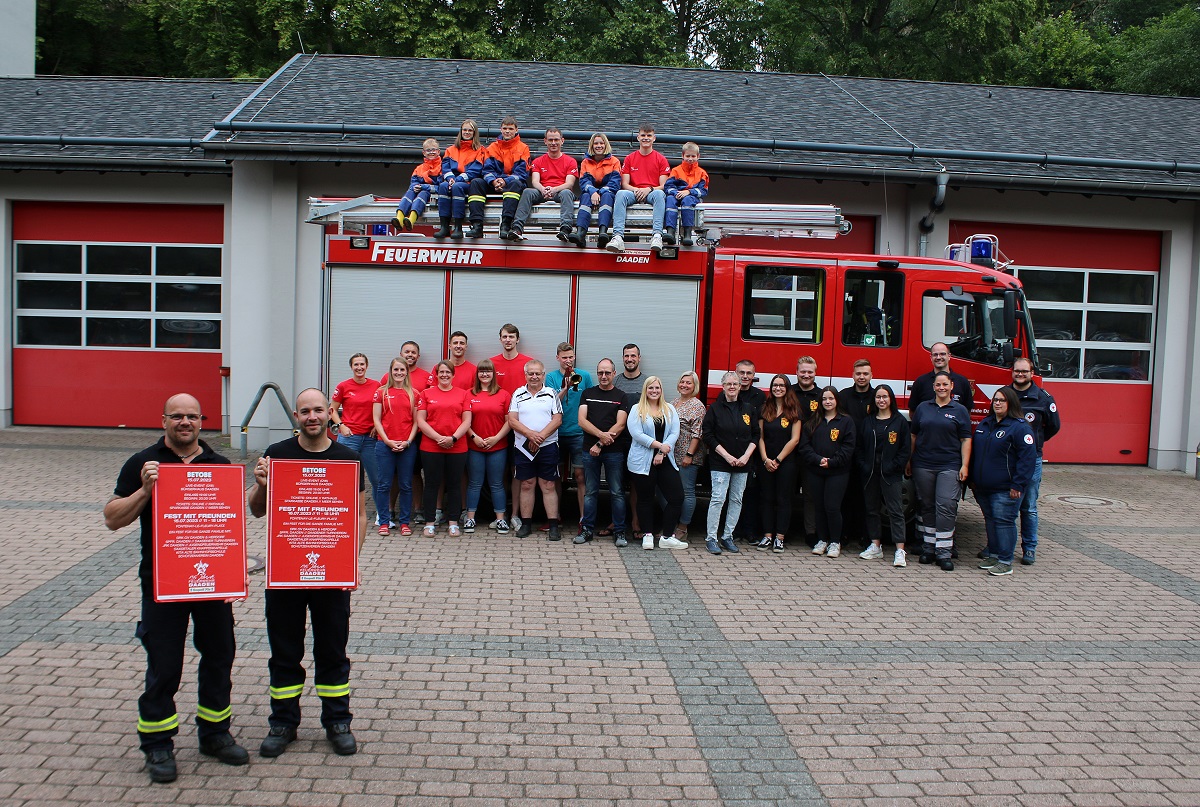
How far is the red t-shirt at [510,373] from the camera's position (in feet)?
31.8

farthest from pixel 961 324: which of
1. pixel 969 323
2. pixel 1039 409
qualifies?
pixel 1039 409

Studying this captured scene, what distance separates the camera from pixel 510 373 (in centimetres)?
971

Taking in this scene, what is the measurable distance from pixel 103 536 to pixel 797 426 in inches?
260

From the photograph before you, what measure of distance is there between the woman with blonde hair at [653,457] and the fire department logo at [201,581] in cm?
518

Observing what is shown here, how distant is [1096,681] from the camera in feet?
19.4

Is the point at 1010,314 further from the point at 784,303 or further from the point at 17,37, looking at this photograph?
the point at 17,37

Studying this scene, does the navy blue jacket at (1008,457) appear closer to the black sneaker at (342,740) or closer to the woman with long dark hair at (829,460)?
the woman with long dark hair at (829,460)

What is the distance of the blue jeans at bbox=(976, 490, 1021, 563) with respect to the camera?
8578 millimetres

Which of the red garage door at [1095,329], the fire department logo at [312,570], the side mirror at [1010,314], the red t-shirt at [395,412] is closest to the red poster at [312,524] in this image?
the fire department logo at [312,570]

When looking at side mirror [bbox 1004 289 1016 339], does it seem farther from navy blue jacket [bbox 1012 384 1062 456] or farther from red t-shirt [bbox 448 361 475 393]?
red t-shirt [bbox 448 361 475 393]

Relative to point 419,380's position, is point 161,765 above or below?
below

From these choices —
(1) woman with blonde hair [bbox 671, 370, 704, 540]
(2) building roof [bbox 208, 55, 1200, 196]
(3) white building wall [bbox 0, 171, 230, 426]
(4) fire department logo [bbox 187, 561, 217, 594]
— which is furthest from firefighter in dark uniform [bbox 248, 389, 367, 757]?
(3) white building wall [bbox 0, 171, 230, 426]

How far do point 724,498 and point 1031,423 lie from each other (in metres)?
2.97

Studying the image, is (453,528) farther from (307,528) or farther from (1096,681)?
(1096,681)
